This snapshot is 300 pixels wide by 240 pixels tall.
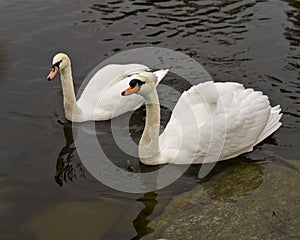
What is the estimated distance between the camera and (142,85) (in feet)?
21.0

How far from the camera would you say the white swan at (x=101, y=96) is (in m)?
7.63

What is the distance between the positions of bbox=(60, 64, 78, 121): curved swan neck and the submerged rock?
232cm

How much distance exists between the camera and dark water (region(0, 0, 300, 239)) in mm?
6152

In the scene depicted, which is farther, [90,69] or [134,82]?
[90,69]

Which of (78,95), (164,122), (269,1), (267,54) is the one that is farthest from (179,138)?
(269,1)

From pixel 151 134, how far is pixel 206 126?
710mm

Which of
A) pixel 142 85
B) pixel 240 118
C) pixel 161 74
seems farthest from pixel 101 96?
pixel 240 118

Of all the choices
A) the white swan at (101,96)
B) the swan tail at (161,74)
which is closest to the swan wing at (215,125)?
the white swan at (101,96)

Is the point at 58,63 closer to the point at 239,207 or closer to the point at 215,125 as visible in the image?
the point at 215,125

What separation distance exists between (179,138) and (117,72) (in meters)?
1.88

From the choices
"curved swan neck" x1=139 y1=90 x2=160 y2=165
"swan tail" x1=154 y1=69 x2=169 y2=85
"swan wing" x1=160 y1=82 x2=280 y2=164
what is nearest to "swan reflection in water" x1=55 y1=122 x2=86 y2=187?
"curved swan neck" x1=139 y1=90 x2=160 y2=165

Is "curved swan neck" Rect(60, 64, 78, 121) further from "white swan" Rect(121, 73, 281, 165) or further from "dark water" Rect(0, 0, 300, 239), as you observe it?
"white swan" Rect(121, 73, 281, 165)

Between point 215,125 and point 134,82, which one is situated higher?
point 134,82

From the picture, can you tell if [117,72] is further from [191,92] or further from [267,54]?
[267,54]
